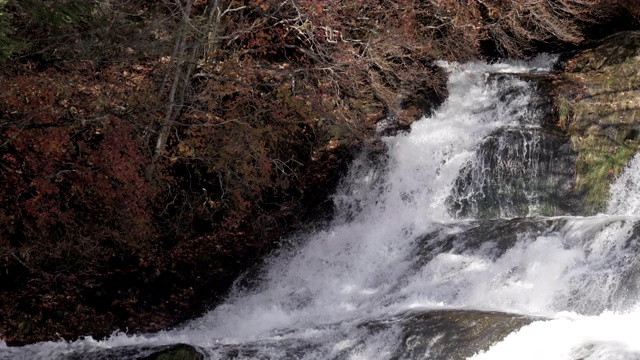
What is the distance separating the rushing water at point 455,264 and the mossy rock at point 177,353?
0.39m

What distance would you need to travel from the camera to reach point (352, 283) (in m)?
11.4

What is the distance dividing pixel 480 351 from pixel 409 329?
117 centimetres

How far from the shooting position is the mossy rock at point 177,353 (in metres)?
8.83

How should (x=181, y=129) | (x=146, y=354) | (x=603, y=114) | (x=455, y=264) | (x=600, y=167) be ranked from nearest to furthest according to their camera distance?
1. (x=146, y=354)
2. (x=455, y=264)
3. (x=600, y=167)
4. (x=603, y=114)
5. (x=181, y=129)

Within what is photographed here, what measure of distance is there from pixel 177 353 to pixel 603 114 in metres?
7.68

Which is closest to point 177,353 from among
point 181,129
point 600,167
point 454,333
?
point 454,333

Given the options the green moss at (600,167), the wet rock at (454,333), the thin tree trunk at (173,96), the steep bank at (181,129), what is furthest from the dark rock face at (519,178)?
the thin tree trunk at (173,96)

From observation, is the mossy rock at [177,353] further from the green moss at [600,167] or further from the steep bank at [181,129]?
the green moss at [600,167]

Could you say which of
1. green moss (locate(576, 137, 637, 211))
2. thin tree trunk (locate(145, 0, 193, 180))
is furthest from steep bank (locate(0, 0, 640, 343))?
green moss (locate(576, 137, 637, 211))

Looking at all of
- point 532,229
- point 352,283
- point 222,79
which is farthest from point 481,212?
point 222,79

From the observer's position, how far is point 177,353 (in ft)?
29.1

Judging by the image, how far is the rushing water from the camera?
8.23 m

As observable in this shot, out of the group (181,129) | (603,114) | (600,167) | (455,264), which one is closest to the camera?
(455,264)

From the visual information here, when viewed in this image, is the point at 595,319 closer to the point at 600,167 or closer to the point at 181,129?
the point at 600,167
